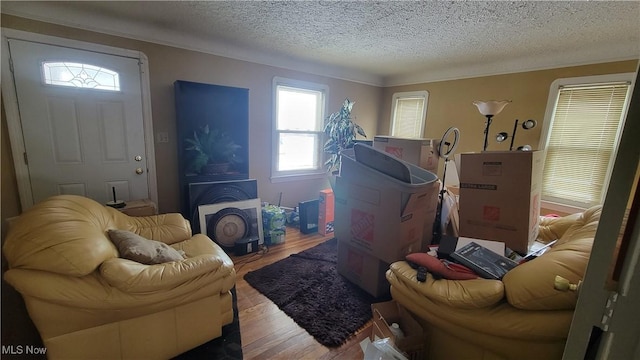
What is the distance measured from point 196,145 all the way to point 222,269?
1.90m

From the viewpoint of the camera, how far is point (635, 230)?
21.6 inches

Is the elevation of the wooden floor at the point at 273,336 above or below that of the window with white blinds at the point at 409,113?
below

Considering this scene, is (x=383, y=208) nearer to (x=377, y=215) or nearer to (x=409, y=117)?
(x=377, y=215)

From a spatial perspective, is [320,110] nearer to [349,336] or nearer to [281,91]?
[281,91]

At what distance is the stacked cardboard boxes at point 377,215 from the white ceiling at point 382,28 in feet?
4.18

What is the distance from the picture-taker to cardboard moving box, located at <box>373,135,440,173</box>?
7.85ft

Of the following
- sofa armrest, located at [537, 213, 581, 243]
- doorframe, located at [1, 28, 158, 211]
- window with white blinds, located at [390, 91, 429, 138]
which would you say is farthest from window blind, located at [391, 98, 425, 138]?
doorframe, located at [1, 28, 158, 211]

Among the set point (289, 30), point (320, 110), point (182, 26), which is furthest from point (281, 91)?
point (182, 26)

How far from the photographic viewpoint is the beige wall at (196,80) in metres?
2.42

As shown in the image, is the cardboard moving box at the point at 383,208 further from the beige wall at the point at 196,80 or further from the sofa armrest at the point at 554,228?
the beige wall at the point at 196,80

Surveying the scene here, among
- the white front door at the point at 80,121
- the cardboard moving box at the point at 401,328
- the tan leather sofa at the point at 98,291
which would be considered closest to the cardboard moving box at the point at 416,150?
the cardboard moving box at the point at 401,328

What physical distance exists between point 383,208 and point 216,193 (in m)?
1.99

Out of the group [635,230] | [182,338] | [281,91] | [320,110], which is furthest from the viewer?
[320,110]

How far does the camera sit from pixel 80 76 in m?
2.42
